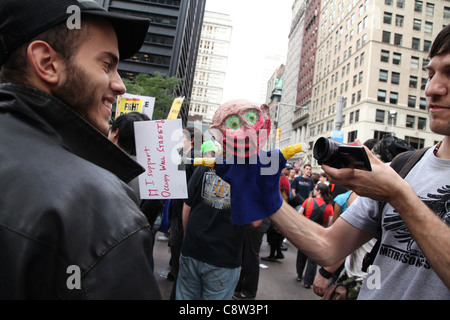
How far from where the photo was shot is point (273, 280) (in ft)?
18.2

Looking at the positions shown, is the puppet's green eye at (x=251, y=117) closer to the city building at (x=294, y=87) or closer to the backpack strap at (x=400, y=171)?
the backpack strap at (x=400, y=171)

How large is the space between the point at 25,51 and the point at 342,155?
128 cm

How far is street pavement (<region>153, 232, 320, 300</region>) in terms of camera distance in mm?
4774

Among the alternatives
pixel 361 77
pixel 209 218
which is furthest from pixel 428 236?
pixel 361 77

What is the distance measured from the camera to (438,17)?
36.4 meters

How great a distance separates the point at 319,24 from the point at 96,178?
60.9 metres

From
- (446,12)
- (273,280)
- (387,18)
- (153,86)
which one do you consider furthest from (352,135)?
(273,280)

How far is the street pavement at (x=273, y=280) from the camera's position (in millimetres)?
4774

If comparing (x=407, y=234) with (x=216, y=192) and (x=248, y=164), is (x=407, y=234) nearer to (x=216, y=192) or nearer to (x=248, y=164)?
(x=248, y=164)

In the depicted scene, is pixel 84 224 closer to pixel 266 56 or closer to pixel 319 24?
pixel 319 24

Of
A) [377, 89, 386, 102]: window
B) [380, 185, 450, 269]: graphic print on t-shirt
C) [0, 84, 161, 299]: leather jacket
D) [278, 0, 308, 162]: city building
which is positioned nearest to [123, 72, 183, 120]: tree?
[380, 185, 450, 269]: graphic print on t-shirt

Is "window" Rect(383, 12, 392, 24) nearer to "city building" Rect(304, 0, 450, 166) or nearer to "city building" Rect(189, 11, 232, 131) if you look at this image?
"city building" Rect(304, 0, 450, 166)

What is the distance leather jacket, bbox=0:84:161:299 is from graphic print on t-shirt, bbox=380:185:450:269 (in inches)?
48.6

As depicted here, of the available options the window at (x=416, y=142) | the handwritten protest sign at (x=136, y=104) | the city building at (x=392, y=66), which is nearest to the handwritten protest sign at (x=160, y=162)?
the handwritten protest sign at (x=136, y=104)
